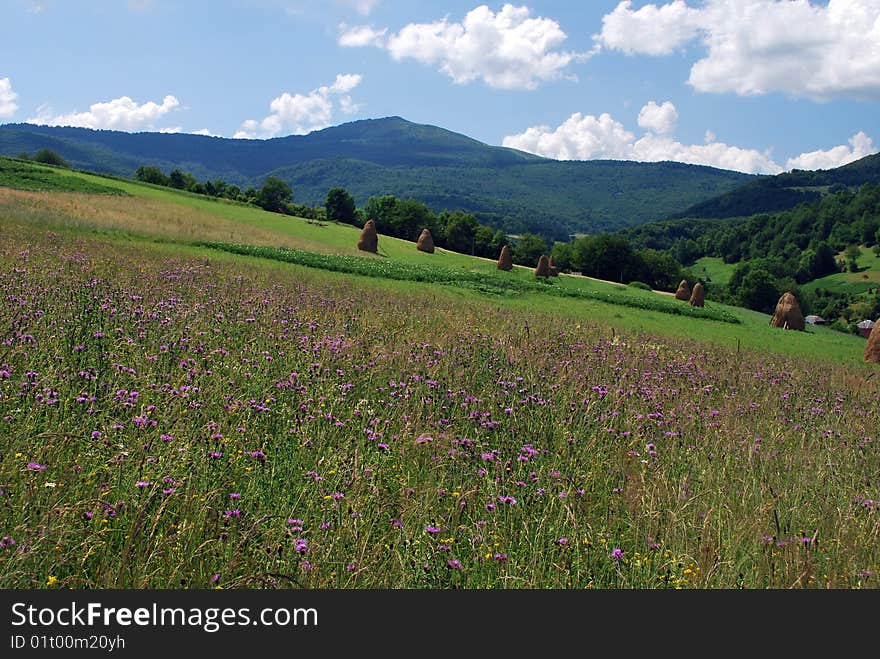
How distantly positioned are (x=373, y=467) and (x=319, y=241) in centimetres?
4499

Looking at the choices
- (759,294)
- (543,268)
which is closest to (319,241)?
(543,268)

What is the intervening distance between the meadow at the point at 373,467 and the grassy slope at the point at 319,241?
478 inches

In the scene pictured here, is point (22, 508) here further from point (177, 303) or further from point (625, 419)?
point (177, 303)

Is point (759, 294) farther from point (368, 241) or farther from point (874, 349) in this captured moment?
point (874, 349)

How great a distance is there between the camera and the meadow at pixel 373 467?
351 centimetres

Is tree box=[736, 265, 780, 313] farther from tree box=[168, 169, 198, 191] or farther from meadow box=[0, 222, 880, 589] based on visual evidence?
tree box=[168, 169, 198, 191]

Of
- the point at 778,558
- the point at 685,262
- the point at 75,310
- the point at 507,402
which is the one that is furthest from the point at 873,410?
the point at 685,262

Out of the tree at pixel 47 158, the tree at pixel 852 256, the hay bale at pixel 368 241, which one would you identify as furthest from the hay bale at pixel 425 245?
the tree at pixel 852 256

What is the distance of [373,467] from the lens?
4.64 metres

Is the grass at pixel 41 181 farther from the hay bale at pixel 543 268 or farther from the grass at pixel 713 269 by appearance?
the grass at pixel 713 269

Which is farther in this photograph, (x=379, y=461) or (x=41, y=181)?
(x=41, y=181)

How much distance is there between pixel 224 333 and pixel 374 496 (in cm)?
470

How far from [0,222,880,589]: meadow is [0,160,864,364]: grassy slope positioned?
12.1 meters

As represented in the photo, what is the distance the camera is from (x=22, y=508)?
337 centimetres
